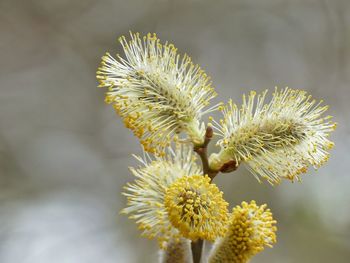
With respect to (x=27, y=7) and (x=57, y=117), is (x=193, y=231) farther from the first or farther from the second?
(x=27, y=7)

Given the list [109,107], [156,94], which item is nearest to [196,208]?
[156,94]

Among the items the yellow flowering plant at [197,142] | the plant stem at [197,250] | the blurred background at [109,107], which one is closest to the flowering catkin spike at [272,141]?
the yellow flowering plant at [197,142]

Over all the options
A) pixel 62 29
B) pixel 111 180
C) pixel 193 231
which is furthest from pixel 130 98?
pixel 62 29

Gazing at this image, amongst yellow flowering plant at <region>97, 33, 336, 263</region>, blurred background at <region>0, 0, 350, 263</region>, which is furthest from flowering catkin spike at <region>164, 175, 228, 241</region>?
blurred background at <region>0, 0, 350, 263</region>

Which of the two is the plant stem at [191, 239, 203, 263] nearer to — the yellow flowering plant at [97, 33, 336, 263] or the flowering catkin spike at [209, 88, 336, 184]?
the yellow flowering plant at [97, 33, 336, 263]

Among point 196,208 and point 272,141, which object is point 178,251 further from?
point 272,141

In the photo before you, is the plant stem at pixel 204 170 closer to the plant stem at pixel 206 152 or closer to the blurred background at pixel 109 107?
the plant stem at pixel 206 152

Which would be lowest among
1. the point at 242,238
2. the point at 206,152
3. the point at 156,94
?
the point at 242,238
